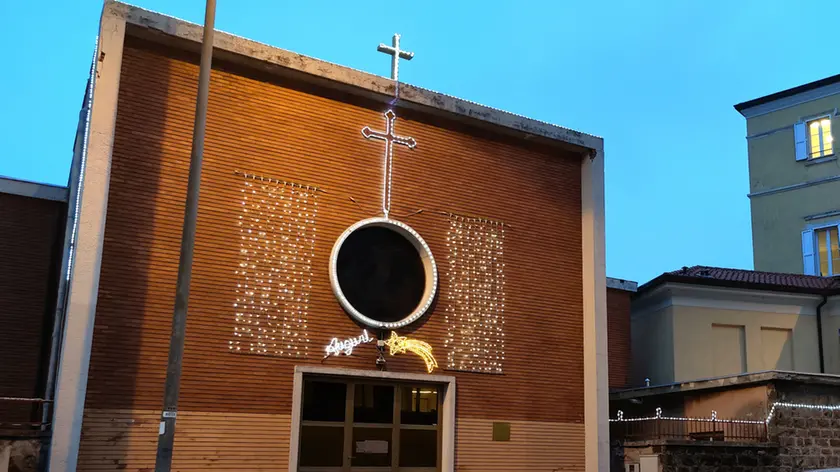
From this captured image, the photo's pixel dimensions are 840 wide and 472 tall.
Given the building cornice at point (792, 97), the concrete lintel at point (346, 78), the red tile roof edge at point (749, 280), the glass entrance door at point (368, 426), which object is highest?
the building cornice at point (792, 97)

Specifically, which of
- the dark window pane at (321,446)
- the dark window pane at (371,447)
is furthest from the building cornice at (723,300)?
the dark window pane at (321,446)

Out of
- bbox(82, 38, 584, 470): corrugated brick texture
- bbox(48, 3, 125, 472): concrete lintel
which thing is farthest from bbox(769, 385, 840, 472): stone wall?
bbox(48, 3, 125, 472): concrete lintel

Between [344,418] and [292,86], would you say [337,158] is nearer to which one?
[292,86]

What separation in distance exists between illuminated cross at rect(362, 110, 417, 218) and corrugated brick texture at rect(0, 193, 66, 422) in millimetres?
6209

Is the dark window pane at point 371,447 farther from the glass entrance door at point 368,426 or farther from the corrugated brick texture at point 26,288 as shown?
the corrugated brick texture at point 26,288

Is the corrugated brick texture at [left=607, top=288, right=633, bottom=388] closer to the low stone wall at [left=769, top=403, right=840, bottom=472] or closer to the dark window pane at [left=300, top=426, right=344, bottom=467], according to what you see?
the low stone wall at [left=769, top=403, right=840, bottom=472]

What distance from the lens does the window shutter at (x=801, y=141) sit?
28250mm

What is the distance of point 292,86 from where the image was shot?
45.4 feet

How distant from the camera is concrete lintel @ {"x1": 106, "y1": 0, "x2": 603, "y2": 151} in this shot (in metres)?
12.7

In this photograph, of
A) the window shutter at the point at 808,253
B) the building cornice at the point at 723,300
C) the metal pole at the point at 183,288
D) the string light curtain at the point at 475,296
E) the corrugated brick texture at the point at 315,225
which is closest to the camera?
the metal pole at the point at 183,288

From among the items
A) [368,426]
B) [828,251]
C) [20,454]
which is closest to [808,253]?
[828,251]

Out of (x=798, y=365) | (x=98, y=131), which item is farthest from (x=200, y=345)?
(x=798, y=365)

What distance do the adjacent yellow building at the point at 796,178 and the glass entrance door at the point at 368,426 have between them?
1828cm

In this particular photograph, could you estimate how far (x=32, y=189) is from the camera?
1574cm
